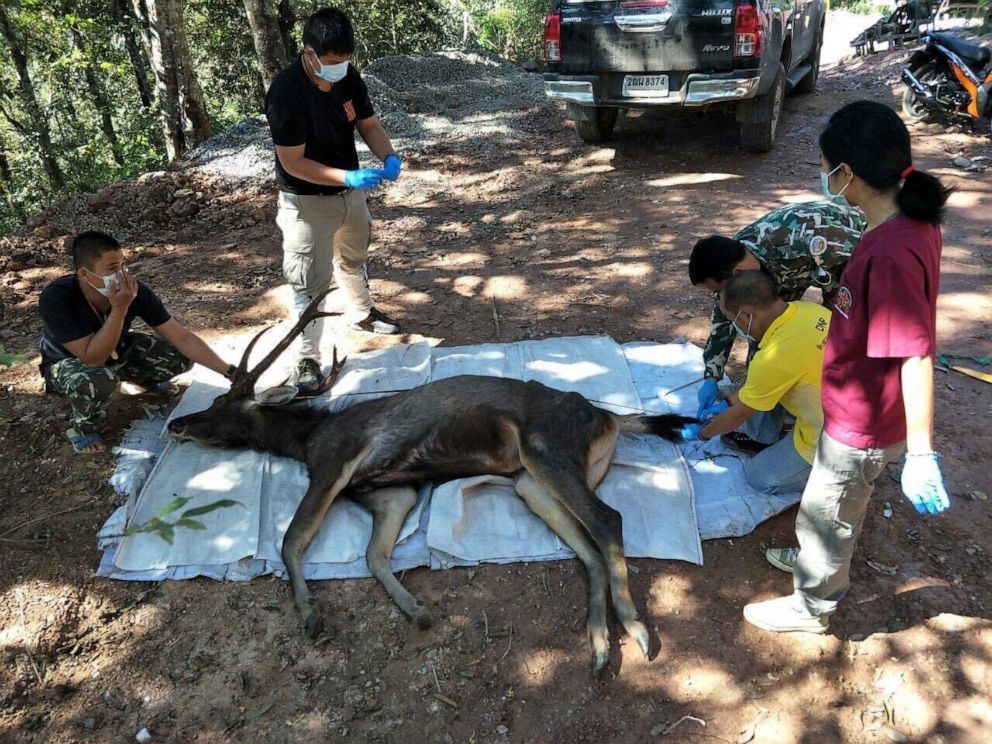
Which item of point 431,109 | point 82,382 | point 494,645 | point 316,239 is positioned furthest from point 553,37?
point 494,645

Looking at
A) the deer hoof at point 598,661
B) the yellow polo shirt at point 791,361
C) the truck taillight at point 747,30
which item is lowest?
the deer hoof at point 598,661

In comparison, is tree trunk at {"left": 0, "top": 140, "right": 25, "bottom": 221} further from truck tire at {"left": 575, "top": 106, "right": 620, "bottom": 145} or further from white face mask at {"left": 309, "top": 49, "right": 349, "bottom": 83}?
white face mask at {"left": 309, "top": 49, "right": 349, "bottom": 83}

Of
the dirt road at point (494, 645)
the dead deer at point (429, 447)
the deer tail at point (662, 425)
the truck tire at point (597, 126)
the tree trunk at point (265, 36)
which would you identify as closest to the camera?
the dirt road at point (494, 645)

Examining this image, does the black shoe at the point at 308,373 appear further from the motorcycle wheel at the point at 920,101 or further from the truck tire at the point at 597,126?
the motorcycle wheel at the point at 920,101

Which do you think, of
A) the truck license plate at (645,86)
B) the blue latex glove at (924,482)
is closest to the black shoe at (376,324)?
the blue latex glove at (924,482)

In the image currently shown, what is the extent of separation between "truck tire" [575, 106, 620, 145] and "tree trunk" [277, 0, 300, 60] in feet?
27.1

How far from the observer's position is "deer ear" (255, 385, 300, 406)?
4.29 m

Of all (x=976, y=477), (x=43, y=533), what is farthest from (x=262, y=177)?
(x=976, y=477)

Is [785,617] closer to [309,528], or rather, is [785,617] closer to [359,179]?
[309,528]

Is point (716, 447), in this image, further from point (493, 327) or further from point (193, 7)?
point (193, 7)

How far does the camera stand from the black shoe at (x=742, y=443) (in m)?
4.07

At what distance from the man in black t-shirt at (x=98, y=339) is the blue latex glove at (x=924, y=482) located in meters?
3.97

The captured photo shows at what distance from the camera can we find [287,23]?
14.9 meters

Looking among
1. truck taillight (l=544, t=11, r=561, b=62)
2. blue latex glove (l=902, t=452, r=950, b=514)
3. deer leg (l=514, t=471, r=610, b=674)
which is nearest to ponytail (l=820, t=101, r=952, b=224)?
blue latex glove (l=902, t=452, r=950, b=514)
